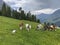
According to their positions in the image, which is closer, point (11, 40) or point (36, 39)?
A: point (11, 40)

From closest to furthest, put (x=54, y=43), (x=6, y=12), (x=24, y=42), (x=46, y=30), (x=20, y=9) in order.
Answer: (x=24, y=42) → (x=54, y=43) → (x=46, y=30) → (x=6, y=12) → (x=20, y=9)

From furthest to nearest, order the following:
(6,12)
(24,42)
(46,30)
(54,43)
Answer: (6,12), (46,30), (54,43), (24,42)

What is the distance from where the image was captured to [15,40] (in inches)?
1704

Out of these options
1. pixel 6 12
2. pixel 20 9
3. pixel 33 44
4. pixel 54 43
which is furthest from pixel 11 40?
pixel 20 9

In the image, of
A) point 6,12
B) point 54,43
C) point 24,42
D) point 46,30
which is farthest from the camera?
point 6,12

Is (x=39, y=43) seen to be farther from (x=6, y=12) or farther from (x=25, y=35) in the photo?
(x=6, y=12)

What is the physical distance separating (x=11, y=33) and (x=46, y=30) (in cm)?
1376

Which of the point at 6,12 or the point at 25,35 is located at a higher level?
the point at 6,12

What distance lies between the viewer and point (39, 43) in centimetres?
4441

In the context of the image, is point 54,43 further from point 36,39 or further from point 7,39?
point 7,39

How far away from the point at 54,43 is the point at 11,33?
32.4ft

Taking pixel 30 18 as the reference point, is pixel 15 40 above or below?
below

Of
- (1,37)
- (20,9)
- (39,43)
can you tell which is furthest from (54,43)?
(20,9)

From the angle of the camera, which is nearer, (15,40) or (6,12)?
(15,40)
